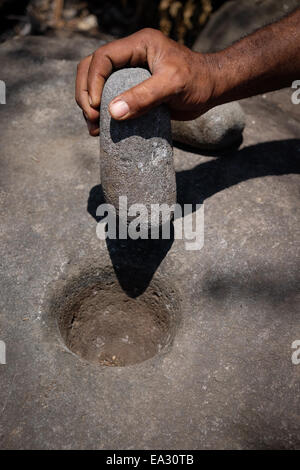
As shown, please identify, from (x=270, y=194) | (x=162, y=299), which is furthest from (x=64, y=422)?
(x=270, y=194)

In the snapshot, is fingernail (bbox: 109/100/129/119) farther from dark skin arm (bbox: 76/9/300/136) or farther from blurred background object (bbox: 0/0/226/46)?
blurred background object (bbox: 0/0/226/46)

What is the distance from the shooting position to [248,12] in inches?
150

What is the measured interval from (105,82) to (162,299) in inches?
41.6

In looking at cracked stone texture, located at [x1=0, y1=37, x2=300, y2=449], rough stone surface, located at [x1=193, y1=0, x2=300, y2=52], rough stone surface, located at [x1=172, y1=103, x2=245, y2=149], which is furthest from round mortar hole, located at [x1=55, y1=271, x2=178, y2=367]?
rough stone surface, located at [x1=193, y1=0, x2=300, y2=52]

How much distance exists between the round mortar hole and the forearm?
3.33ft

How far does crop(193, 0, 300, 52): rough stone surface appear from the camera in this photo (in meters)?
3.72

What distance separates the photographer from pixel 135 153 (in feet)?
6.00

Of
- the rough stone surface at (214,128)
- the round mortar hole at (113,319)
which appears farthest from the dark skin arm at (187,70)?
Result: the round mortar hole at (113,319)

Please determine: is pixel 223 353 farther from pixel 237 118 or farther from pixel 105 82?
pixel 237 118

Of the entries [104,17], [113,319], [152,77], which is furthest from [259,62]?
[104,17]

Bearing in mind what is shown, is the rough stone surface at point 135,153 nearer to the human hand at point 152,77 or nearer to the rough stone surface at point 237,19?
the human hand at point 152,77

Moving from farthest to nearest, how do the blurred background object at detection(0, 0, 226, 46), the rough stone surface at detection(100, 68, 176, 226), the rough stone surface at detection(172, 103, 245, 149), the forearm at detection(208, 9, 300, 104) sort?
the blurred background object at detection(0, 0, 226, 46) < the rough stone surface at detection(172, 103, 245, 149) < the forearm at detection(208, 9, 300, 104) < the rough stone surface at detection(100, 68, 176, 226)

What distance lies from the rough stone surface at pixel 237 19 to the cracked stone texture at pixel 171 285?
1.19m

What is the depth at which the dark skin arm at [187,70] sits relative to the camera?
1.74m
